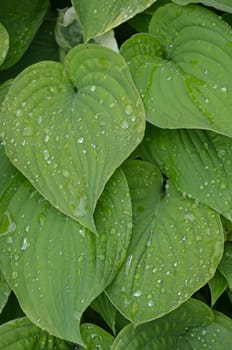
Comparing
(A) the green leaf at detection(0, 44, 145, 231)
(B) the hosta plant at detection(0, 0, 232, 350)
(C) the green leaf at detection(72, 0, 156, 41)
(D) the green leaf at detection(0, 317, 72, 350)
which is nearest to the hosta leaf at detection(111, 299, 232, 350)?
(B) the hosta plant at detection(0, 0, 232, 350)

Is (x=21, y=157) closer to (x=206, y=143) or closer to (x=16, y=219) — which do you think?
(x=16, y=219)

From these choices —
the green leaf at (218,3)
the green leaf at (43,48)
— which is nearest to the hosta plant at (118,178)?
the green leaf at (218,3)

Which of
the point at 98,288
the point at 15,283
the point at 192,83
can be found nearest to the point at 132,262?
the point at 98,288

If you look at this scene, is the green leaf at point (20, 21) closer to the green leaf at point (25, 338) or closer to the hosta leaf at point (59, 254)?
the hosta leaf at point (59, 254)

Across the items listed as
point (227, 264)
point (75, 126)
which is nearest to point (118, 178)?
point (75, 126)

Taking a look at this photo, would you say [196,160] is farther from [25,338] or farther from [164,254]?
[25,338]

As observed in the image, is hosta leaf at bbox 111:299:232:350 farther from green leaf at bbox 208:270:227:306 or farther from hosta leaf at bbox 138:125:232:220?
hosta leaf at bbox 138:125:232:220
